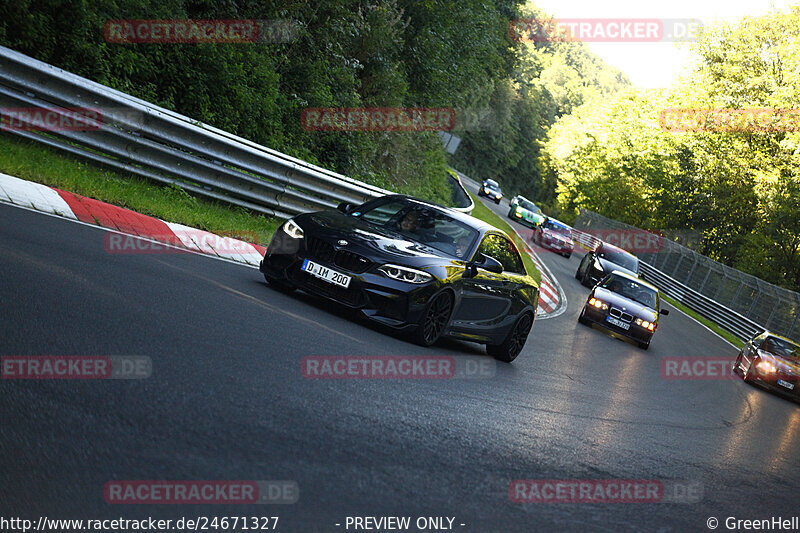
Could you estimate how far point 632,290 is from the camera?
20.7 m

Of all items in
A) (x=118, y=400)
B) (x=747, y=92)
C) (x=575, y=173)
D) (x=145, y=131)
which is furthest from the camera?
(x=575, y=173)

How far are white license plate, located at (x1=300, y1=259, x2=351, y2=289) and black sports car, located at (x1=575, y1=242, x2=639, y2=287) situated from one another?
72.5 ft

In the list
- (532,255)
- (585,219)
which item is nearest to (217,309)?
(532,255)

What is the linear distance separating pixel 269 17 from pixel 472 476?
15.4 meters

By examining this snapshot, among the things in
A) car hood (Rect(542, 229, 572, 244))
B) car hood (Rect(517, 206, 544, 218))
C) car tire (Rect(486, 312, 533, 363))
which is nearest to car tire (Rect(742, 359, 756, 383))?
car tire (Rect(486, 312, 533, 363))

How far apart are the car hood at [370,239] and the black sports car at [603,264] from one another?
2123cm

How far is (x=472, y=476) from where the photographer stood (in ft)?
16.8

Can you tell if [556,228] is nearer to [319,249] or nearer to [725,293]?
[725,293]

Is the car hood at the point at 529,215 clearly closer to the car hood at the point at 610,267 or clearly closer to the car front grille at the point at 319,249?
the car hood at the point at 610,267

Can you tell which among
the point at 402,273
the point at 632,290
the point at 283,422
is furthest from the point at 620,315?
the point at 283,422

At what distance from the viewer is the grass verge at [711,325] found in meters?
33.5

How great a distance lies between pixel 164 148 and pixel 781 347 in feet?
49.0

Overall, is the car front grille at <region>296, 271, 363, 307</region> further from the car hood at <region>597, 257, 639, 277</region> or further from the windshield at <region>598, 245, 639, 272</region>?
the windshield at <region>598, 245, 639, 272</region>

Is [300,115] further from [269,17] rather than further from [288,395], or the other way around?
[288,395]
